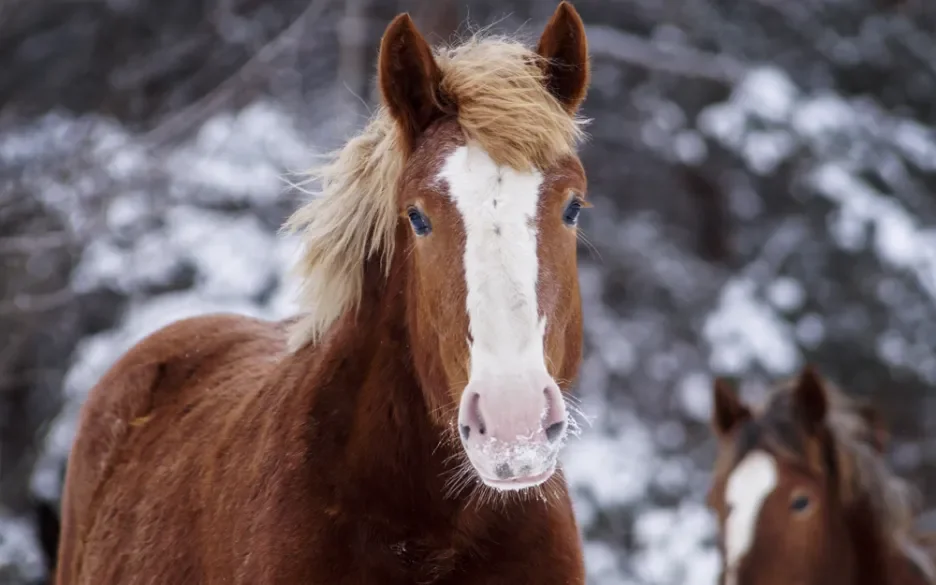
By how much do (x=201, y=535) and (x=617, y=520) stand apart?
288 inches

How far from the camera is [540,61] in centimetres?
289

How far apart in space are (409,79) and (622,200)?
885 cm

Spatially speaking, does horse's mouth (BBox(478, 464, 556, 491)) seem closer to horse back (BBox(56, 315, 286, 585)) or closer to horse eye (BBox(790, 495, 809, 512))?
horse back (BBox(56, 315, 286, 585))

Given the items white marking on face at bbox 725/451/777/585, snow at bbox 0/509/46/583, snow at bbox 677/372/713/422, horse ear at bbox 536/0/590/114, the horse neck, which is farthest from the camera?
snow at bbox 677/372/713/422

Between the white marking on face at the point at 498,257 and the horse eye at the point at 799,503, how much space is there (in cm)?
287

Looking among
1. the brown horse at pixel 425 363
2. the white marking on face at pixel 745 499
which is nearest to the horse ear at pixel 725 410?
the white marking on face at pixel 745 499

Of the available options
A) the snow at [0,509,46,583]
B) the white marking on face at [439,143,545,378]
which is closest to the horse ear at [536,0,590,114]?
the white marking on face at [439,143,545,378]

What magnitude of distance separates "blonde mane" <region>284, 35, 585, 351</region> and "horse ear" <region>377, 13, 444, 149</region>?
5cm

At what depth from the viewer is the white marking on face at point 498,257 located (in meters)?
2.36

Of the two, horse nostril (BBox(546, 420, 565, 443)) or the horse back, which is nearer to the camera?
horse nostril (BBox(546, 420, 565, 443))

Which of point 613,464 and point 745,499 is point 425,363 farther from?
point 613,464

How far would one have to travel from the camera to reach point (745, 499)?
477 cm

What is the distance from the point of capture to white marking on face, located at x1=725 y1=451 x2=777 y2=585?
184 inches

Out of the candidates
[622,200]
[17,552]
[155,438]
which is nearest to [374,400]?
[155,438]
